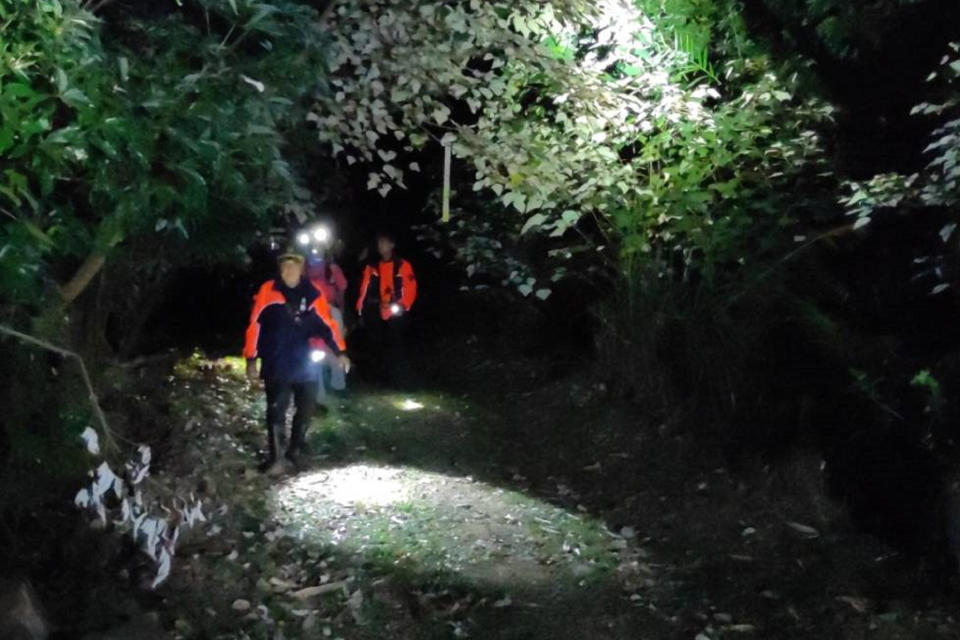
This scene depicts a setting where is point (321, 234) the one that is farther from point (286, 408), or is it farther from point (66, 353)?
point (66, 353)

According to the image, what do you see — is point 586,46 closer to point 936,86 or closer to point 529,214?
point 529,214

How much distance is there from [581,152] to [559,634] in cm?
464

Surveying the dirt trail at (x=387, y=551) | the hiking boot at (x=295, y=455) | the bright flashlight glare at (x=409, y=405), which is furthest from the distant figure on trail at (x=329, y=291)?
the hiking boot at (x=295, y=455)

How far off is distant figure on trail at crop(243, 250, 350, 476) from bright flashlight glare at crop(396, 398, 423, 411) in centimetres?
320

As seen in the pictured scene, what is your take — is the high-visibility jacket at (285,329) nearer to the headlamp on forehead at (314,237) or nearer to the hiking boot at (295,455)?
the hiking boot at (295,455)

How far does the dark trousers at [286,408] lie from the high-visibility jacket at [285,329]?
115 millimetres

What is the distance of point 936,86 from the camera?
22.2ft

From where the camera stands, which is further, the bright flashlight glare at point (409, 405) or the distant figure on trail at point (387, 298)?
the distant figure on trail at point (387, 298)

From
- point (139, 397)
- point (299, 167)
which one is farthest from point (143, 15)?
point (139, 397)

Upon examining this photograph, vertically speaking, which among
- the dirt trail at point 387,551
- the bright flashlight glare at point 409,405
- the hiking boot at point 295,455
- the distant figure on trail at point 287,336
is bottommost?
the dirt trail at point 387,551

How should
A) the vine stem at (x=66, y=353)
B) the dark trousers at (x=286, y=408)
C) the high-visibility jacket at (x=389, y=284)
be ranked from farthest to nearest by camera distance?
the high-visibility jacket at (x=389, y=284) → the dark trousers at (x=286, y=408) → the vine stem at (x=66, y=353)

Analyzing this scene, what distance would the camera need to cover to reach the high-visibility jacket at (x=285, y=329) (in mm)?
8164

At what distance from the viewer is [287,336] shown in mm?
8180

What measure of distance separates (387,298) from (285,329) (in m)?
4.47
